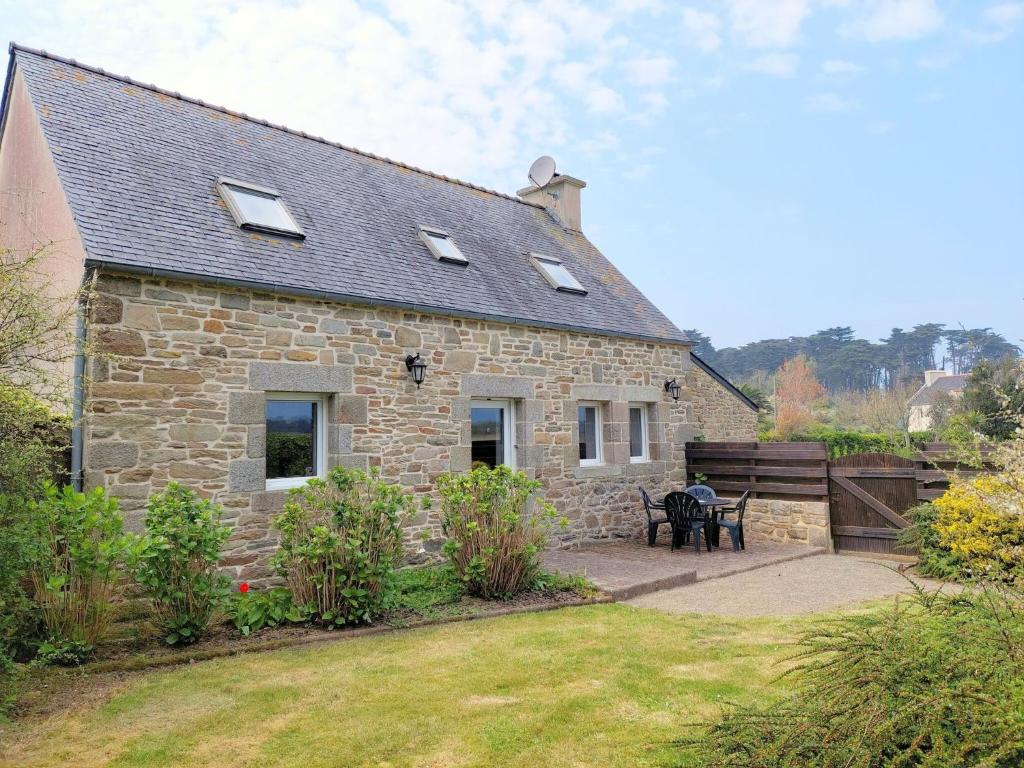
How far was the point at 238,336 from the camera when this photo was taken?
272 inches

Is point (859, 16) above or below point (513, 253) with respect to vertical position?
above

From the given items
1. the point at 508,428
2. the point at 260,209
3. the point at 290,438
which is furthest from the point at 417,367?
the point at 260,209

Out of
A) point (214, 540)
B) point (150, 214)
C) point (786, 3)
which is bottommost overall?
point (214, 540)

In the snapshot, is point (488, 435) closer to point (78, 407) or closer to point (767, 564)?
point (767, 564)

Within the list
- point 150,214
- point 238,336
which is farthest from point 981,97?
point 150,214

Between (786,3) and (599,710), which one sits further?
(786,3)

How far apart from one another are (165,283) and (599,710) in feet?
18.2

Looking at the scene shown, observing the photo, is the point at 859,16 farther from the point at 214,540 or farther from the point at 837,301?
the point at 837,301

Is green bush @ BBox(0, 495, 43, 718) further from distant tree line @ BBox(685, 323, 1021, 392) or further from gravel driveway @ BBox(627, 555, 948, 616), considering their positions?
distant tree line @ BBox(685, 323, 1021, 392)

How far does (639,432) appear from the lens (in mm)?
11750

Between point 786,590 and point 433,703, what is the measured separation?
4992 millimetres

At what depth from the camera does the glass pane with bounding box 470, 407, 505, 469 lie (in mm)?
9289

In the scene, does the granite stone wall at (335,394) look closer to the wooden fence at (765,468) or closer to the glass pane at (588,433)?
the glass pane at (588,433)

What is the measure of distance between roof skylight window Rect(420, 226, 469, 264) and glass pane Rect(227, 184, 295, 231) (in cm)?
219
